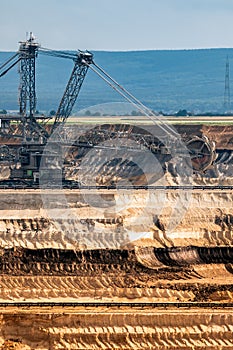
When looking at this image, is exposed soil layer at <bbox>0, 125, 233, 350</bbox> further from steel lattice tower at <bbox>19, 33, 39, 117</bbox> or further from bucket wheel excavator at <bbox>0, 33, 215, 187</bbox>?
steel lattice tower at <bbox>19, 33, 39, 117</bbox>

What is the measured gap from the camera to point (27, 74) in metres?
70.3

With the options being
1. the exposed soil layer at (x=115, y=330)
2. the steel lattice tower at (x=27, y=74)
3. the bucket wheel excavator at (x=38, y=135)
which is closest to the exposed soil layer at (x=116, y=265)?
the exposed soil layer at (x=115, y=330)

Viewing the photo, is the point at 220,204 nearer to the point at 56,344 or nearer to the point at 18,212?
the point at 18,212

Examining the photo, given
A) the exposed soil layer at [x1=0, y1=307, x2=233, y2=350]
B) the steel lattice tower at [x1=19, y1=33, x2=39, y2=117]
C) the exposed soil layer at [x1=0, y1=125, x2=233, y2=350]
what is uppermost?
the steel lattice tower at [x1=19, y1=33, x2=39, y2=117]

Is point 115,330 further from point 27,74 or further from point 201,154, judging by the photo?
point 201,154

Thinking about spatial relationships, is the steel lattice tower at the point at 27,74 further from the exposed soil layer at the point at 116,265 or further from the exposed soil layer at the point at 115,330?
the exposed soil layer at the point at 115,330

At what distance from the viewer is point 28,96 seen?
71750 millimetres

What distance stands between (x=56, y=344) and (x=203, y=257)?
56.5 ft

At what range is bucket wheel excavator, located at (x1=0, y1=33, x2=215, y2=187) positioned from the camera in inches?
2785

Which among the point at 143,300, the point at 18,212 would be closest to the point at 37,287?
the point at 143,300

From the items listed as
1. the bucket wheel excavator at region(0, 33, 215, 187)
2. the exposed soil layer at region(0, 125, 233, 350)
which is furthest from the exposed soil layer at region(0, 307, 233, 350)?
the bucket wheel excavator at region(0, 33, 215, 187)

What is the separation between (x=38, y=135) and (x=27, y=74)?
4.52m

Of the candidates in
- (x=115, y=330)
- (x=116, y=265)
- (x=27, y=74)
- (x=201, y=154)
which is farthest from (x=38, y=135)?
(x=115, y=330)

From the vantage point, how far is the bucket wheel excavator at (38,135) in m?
70.8
